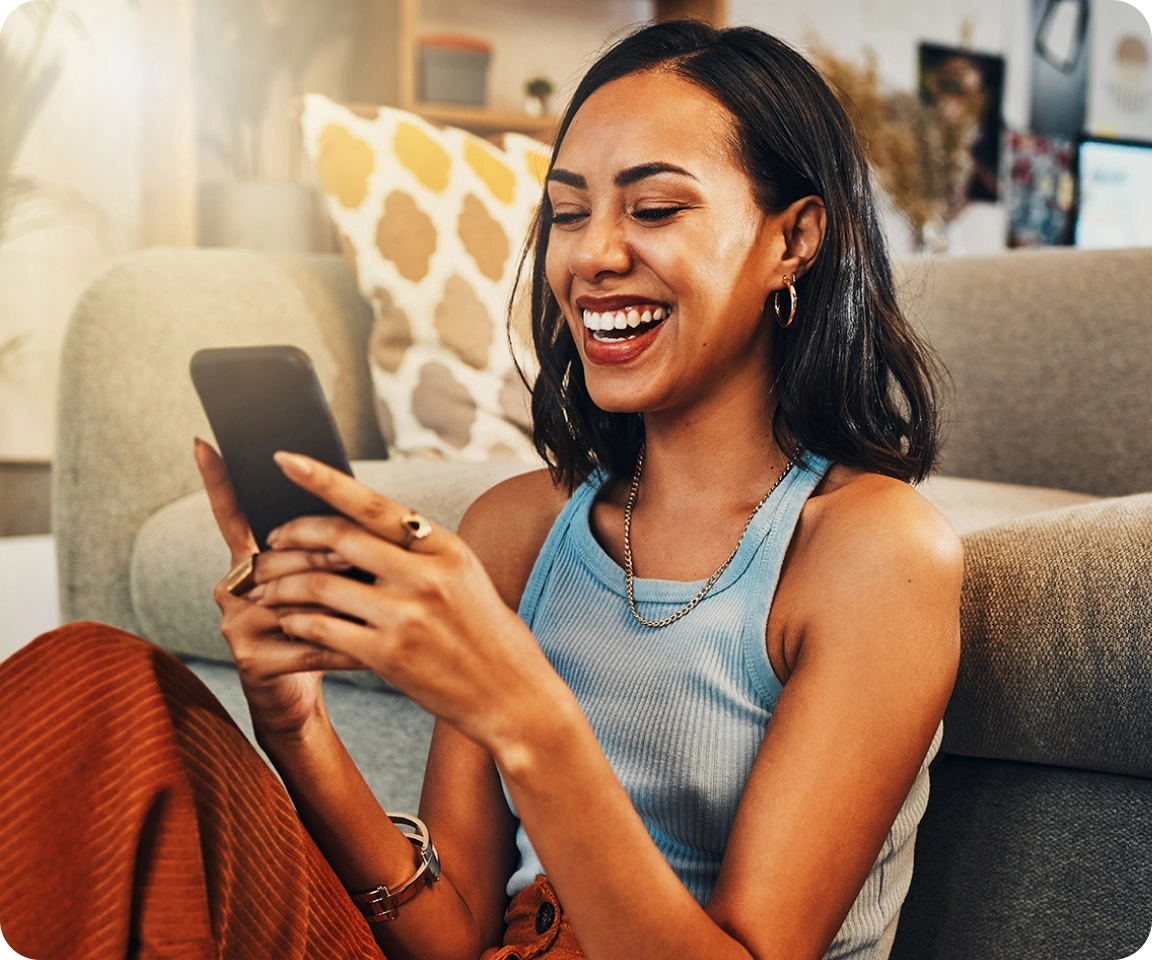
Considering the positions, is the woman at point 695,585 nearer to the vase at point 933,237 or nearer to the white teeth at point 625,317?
the white teeth at point 625,317

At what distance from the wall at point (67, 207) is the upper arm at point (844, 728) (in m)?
2.55

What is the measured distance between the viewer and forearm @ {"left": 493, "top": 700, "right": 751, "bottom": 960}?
1.80ft

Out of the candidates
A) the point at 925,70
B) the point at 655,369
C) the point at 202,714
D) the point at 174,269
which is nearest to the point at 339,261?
the point at 174,269

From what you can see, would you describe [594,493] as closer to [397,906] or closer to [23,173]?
[397,906]

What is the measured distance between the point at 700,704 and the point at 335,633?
1.13ft

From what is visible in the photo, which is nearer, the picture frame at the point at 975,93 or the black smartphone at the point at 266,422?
the black smartphone at the point at 266,422

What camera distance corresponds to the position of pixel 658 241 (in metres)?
0.79

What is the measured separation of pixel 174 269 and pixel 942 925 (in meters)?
1.25

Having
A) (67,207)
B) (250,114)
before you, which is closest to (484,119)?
(250,114)

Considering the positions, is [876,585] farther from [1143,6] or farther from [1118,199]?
[1143,6]

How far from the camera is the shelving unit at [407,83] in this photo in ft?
9.14

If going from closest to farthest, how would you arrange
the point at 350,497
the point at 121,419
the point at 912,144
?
the point at 350,497, the point at 121,419, the point at 912,144

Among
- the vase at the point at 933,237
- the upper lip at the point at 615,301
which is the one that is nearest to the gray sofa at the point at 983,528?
the upper lip at the point at 615,301

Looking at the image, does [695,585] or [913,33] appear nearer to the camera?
[695,585]
